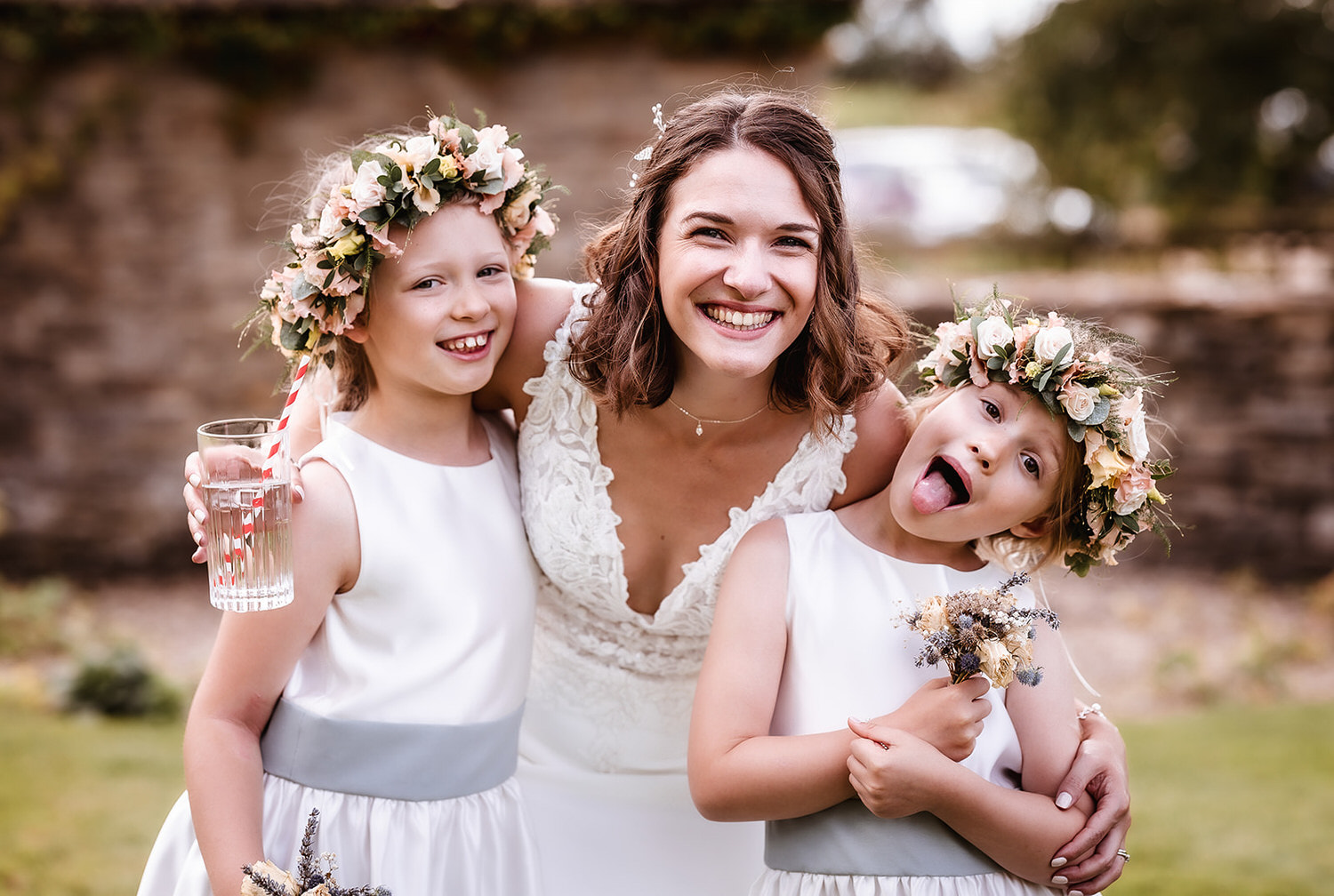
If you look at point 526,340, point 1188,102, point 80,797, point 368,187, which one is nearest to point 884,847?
point 526,340

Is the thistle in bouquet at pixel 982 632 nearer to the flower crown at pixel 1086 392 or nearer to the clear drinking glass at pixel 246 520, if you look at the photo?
the flower crown at pixel 1086 392

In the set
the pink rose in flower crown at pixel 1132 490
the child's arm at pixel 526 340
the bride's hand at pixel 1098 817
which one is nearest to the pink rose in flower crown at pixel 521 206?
the child's arm at pixel 526 340

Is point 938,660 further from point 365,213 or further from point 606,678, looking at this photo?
point 365,213

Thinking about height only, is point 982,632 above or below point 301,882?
above

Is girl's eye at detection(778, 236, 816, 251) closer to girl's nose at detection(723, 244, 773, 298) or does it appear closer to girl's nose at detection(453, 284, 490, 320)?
girl's nose at detection(723, 244, 773, 298)

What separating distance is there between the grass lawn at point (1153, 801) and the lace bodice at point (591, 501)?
2.68 meters

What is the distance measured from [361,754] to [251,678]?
277 mm

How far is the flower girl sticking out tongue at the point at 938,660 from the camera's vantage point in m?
2.24

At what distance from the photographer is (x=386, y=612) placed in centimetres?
245

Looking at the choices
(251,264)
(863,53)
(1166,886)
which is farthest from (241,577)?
(863,53)

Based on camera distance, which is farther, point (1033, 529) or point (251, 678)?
point (1033, 529)

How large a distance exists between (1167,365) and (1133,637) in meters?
2.05

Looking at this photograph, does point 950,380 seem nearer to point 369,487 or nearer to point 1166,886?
point 369,487

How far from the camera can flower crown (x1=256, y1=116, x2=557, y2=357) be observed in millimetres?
2424
